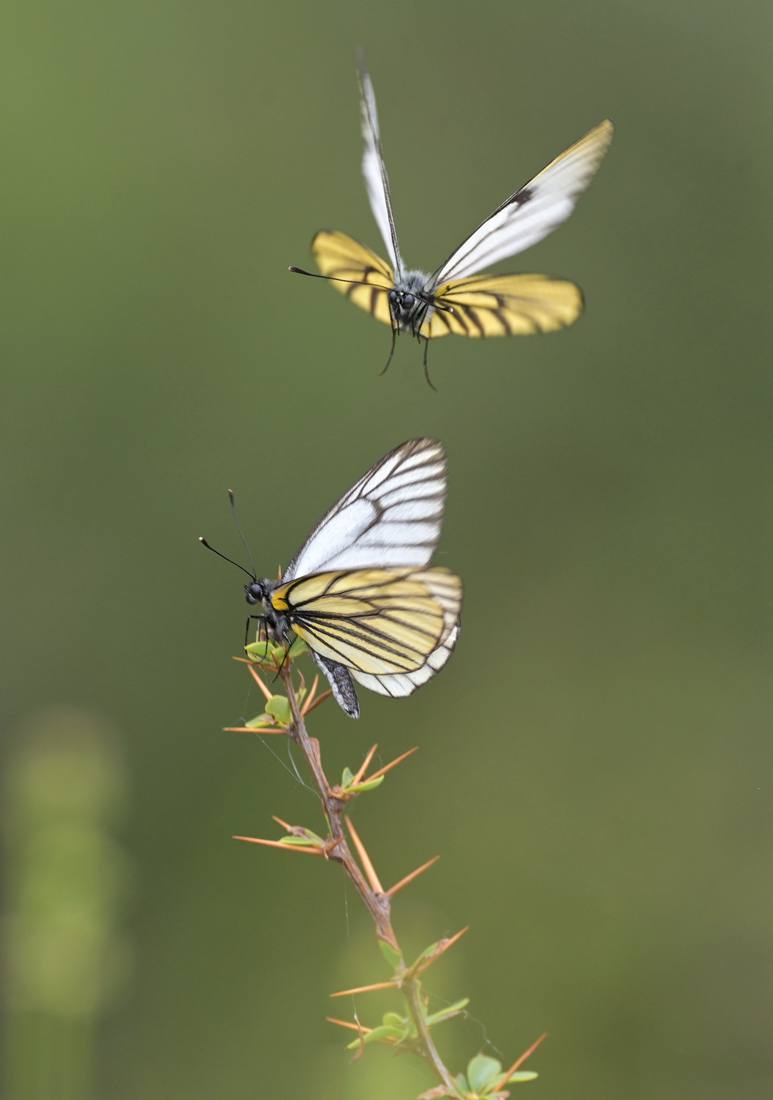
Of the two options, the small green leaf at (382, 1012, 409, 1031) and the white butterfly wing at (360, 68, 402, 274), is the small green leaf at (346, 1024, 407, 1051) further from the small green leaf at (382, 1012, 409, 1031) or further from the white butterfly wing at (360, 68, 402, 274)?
the white butterfly wing at (360, 68, 402, 274)

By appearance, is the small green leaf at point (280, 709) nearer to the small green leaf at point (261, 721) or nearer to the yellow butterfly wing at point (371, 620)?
the small green leaf at point (261, 721)

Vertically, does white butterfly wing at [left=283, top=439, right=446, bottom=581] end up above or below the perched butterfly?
below

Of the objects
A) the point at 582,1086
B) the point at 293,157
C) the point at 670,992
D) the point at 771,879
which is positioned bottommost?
the point at 582,1086

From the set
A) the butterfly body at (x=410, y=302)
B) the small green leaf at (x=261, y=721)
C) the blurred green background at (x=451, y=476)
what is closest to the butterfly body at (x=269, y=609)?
the small green leaf at (x=261, y=721)

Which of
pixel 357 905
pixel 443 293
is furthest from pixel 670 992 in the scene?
pixel 443 293

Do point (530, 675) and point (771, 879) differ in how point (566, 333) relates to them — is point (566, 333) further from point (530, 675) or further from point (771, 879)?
point (771, 879)

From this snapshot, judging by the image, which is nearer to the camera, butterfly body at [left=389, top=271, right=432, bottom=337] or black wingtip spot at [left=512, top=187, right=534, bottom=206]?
black wingtip spot at [left=512, top=187, right=534, bottom=206]

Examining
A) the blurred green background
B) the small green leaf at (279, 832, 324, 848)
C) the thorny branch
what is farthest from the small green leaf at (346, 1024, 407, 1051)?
the blurred green background
